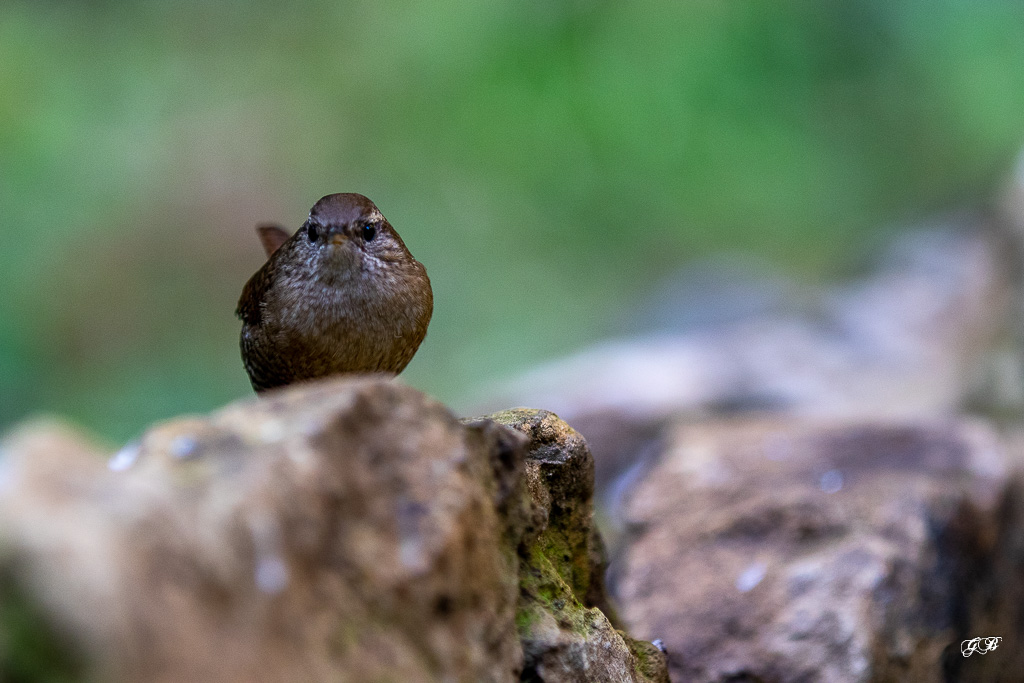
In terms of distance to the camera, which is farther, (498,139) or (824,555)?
(498,139)

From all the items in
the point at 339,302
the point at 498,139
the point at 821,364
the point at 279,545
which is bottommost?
the point at 279,545

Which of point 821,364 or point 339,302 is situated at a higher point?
point 821,364

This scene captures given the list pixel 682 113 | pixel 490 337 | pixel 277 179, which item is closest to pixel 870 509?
pixel 490 337

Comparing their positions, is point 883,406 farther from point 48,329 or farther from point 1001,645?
point 48,329

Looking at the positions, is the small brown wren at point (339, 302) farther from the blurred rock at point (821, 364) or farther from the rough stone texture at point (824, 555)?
the blurred rock at point (821, 364)

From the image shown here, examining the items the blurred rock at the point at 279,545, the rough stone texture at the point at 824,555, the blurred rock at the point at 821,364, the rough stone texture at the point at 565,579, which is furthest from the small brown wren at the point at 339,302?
the blurred rock at the point at 821,364

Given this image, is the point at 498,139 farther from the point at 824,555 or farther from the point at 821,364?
the point at 824,555

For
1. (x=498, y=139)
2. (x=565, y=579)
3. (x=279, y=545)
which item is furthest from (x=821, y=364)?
(x=279, y=545)
